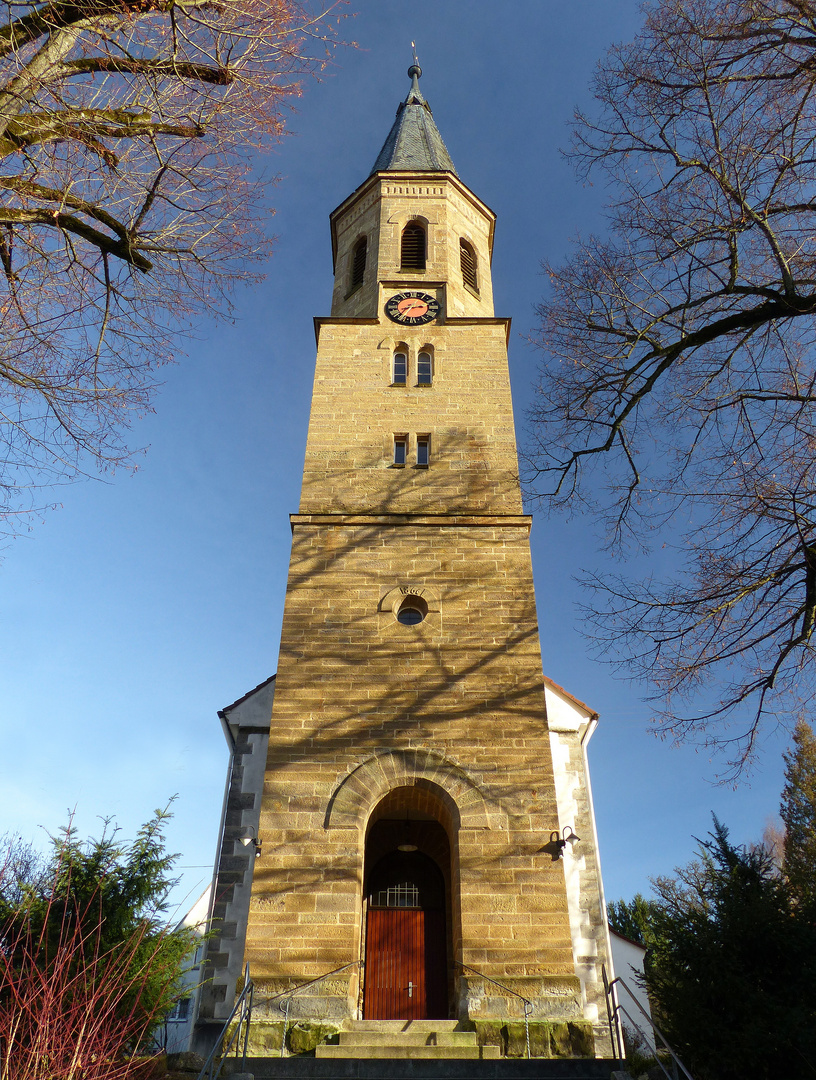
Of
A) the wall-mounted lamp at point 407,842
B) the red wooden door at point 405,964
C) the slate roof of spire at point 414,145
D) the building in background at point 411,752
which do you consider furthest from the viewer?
the slate roof of spire at point 414,145

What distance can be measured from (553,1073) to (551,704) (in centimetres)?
704

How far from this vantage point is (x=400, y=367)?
1628 centimetres

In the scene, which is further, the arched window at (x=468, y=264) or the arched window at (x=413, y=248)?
the arched window at (x=468, y=264)

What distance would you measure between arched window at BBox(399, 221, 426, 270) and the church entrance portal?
1214cm

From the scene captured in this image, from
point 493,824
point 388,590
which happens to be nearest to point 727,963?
point 493,824

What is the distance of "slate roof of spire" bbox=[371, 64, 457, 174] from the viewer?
21.0m

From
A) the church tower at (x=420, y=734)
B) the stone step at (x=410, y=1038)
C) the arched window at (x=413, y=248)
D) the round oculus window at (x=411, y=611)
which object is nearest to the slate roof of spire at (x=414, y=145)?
the arched window at (x=413, y=248)

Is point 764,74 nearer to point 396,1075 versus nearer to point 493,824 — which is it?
point 493,824

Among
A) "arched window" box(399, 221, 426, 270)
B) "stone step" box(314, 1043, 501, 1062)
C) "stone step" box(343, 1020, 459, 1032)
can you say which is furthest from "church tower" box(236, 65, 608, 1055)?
"arched window" box(399, 221, 426, 270)

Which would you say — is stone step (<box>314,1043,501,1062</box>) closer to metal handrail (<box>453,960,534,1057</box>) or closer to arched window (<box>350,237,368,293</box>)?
metal handrail (<box>453,960,534,1057</box>)

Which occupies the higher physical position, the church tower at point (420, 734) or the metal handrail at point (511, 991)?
the church tower at point (420, 734)

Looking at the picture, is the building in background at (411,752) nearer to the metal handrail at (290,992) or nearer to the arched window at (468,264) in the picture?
the metal handrail at (290,992)

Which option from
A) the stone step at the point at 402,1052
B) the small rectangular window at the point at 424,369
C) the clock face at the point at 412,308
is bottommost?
the stone step at the point at 402,1052

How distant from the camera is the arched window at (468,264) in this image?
1905cm
